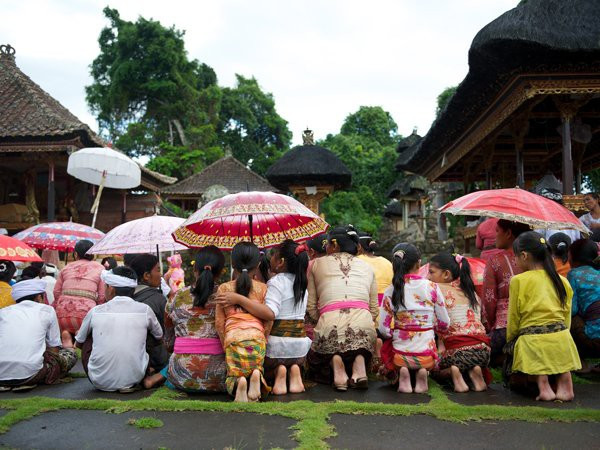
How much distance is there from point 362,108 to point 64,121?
108ft

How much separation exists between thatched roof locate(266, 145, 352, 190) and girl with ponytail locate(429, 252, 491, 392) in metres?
12.7

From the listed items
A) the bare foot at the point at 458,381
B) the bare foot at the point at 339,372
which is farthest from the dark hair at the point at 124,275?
the bare foot at the point at 458,381

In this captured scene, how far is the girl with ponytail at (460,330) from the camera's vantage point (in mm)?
4227

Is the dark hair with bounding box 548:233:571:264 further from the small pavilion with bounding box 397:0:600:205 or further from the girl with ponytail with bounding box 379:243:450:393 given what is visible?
the small pavilion with bounding box 397:0:600:205

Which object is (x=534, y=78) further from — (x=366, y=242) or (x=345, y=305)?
(x=345, y=305)

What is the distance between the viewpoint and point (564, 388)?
3.87 metres

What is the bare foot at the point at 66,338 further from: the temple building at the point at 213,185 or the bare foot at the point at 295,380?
the temple building at the point at 213,185

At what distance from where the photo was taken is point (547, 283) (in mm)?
3951

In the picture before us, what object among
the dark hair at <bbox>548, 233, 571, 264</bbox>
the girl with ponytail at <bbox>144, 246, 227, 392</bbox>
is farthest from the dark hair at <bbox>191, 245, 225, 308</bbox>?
the dark hair at <bbox>548, 233, 571, 264</bbox>

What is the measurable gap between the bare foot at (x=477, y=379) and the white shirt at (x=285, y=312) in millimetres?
1334

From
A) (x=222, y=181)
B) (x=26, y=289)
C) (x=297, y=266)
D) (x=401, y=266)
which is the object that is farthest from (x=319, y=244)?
(x=222, y=181)

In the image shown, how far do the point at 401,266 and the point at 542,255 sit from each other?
1.04 metres

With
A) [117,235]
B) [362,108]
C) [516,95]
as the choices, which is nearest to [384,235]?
[362,108]

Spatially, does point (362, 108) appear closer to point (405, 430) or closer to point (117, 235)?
point (117, 235)
